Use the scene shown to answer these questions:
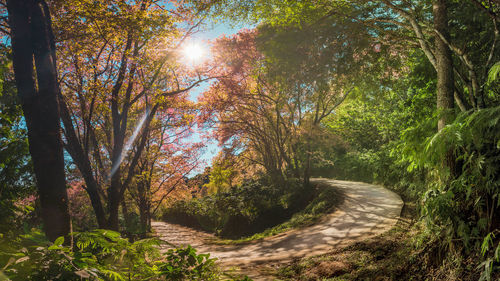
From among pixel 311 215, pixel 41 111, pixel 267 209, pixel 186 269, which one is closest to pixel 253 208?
pixel 267 209

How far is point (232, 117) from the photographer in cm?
1269

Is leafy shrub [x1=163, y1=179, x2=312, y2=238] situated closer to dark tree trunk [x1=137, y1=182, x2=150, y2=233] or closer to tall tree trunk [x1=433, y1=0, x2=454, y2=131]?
dark tree trunk [x1=137, y1=182, x2=150, y2=233]

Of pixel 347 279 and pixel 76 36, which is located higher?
pixel 76 36

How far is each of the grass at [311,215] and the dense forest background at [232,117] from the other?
10cm

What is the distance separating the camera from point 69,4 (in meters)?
5.30

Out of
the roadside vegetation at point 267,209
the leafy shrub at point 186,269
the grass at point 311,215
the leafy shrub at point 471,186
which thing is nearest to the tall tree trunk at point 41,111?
the leafy shrub at point 186,269

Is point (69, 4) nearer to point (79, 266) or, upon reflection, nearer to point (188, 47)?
point (188, 47)

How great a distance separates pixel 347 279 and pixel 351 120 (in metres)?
13.9

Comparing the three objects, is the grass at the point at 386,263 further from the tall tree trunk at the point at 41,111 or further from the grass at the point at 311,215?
the grass at the point at 311,215

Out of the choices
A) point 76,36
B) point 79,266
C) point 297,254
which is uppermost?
point 76,36

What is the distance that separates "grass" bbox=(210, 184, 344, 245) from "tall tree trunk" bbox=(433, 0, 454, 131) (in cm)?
565

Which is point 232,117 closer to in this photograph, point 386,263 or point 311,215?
point 311,215

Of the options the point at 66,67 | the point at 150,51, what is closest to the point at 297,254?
the point at 150,51

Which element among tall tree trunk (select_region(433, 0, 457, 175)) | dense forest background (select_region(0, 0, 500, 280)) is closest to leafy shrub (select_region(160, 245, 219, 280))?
dense forest background (select_region(0, 0, 500, 280))
